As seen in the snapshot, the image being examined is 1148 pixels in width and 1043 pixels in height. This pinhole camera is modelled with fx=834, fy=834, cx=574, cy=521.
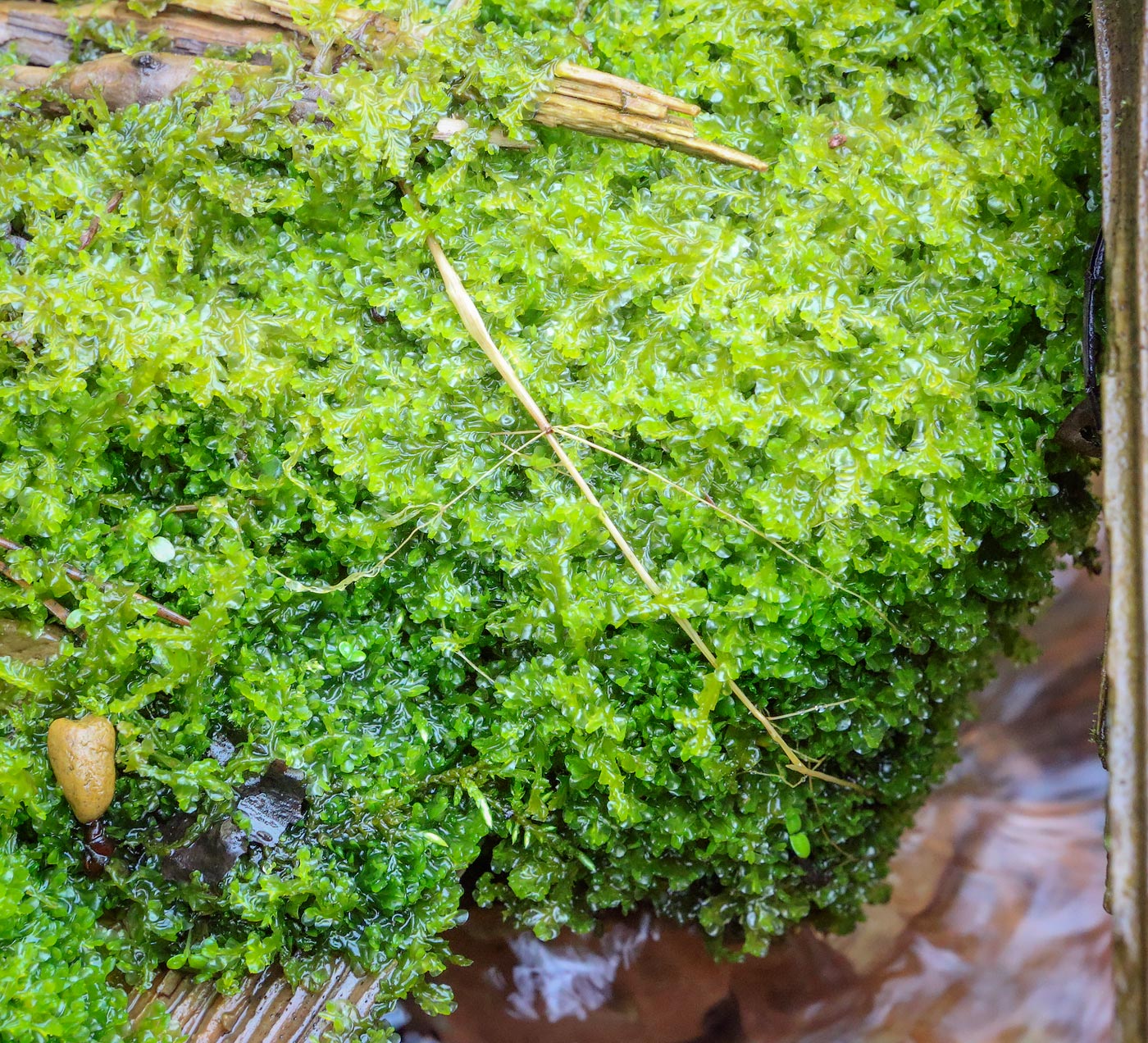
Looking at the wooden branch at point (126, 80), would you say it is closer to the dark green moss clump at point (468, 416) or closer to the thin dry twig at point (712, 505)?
the dark green moss clump at point (468, 416)

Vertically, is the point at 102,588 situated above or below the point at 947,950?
above

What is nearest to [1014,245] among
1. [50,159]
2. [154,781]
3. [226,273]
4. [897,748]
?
[897,748]

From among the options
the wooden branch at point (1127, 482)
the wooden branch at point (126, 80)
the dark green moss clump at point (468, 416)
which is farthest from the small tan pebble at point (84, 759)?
the wooden branch at point (1127, 482)

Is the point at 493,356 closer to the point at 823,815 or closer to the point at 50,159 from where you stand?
the point at 50,159

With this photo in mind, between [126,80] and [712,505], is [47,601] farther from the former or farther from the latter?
[712,505]

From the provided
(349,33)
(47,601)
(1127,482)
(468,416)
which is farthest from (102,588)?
(1127,482)
